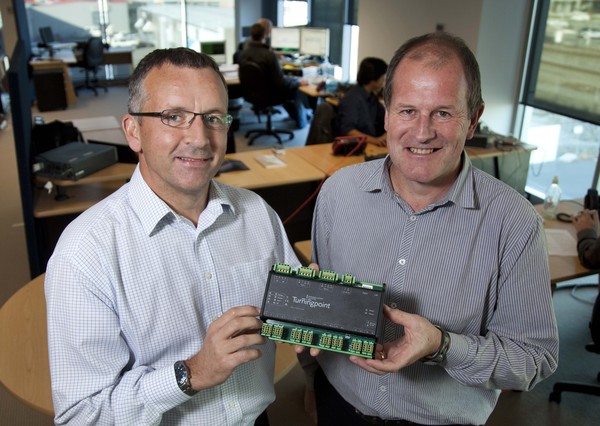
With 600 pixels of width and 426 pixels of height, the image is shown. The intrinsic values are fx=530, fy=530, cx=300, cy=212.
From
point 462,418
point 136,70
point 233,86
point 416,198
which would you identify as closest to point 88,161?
point 136,70

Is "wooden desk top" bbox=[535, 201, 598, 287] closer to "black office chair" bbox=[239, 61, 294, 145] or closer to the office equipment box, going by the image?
"black office chair" bbox=[239, 61, 294, 145]

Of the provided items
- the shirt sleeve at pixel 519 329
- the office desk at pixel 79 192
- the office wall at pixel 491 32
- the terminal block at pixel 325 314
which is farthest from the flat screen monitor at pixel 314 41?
the terminal block at pixel 325 314

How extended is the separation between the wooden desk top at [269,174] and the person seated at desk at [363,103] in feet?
2.36

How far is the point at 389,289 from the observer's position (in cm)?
139

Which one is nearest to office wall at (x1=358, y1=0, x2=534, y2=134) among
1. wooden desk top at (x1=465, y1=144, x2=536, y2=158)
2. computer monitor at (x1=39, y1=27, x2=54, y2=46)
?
wooden desk top at (x1=465, y1=144, x2=536, y2=158)

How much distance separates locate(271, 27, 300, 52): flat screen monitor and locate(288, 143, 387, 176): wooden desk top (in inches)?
164

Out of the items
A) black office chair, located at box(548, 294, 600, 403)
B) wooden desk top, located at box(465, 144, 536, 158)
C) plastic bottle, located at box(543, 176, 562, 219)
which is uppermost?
wooden desk top, located at box(465, 144, 536, 158)

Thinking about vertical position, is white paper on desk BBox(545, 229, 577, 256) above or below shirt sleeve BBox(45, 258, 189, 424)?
below

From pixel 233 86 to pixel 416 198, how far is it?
20.4 feet

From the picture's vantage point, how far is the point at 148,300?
1.20m

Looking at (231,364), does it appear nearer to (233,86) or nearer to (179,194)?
(179,194)

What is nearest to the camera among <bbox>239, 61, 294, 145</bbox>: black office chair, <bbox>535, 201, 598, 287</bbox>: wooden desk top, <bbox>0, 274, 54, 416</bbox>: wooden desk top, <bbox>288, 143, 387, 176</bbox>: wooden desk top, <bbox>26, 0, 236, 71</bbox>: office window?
<bbox>0, 274, 54, 416</bbox>: wooden desk top

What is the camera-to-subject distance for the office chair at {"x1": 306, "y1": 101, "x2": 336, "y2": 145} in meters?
4.61

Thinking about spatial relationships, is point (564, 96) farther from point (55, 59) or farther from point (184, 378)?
point (55, 59)
